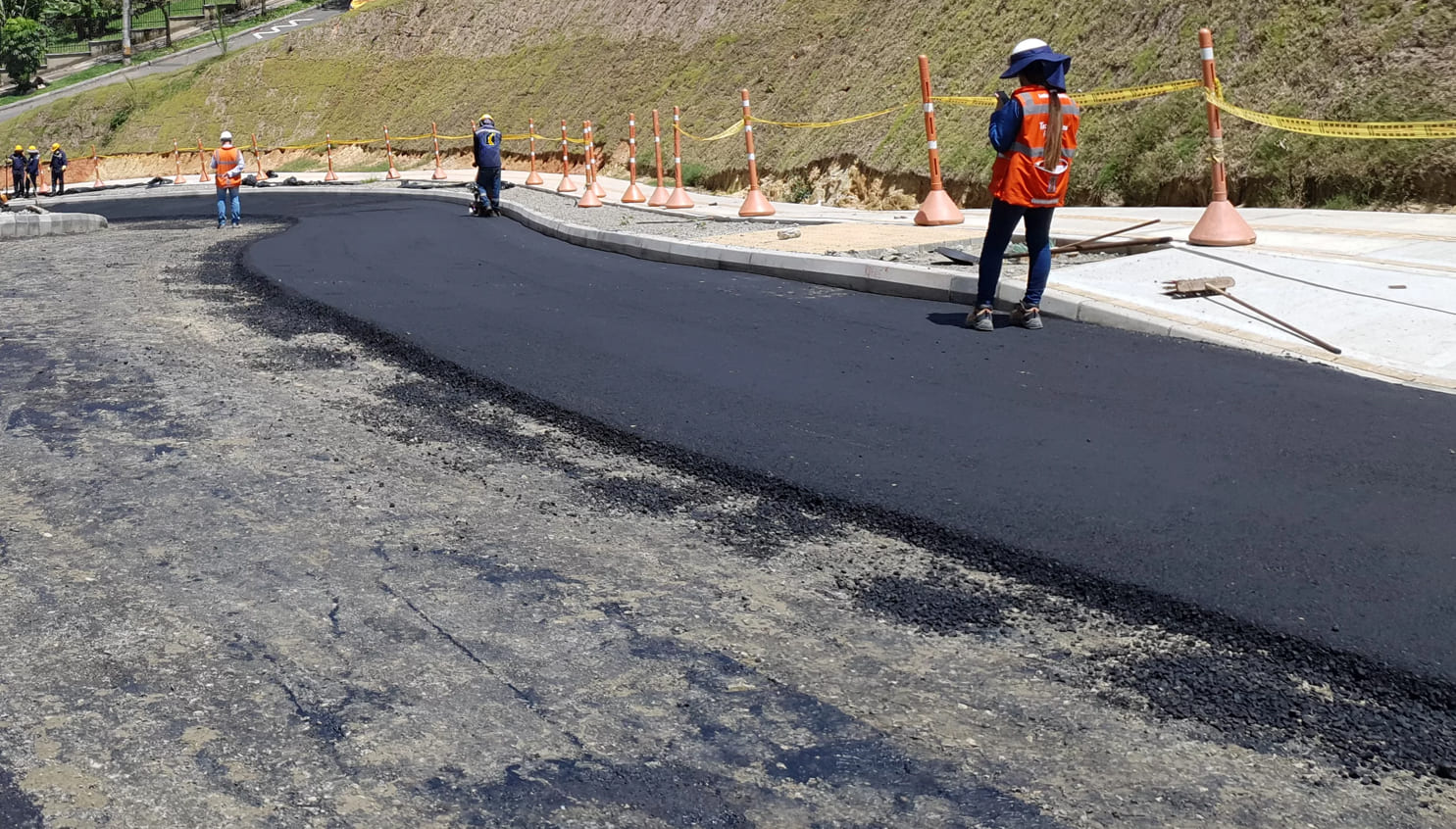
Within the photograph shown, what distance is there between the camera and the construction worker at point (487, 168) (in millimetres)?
22406

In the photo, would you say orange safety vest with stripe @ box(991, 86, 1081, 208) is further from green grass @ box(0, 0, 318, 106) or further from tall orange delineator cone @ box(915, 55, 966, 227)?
green grass @ box(0, 0, 318, 106)

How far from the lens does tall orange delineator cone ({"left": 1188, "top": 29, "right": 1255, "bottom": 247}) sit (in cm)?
1064

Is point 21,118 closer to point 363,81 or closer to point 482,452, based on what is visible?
point 363,81

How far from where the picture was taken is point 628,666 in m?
4.02

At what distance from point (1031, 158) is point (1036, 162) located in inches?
1.6

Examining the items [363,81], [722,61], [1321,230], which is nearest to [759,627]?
[1321,230]

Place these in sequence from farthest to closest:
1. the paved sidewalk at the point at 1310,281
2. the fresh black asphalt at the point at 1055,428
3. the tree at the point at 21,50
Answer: the tree at the point at 21,50 < the paved sidewalk at the point at 1310,281 < the fresh black asphalt at the point at 1055,428

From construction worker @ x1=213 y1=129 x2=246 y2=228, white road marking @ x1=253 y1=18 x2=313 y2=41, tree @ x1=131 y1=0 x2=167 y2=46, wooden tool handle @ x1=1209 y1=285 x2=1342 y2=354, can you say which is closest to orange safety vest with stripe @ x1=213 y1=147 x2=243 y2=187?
construction worker @ x1=213 y1=129 x2=246 y2=228

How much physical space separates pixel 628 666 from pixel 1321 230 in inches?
368

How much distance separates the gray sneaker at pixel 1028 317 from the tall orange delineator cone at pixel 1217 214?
2265mm

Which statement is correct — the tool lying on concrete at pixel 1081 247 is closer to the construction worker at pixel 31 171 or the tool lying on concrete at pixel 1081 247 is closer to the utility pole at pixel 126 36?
the construction worker at pixel 31 171

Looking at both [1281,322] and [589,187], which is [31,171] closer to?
[589,187]

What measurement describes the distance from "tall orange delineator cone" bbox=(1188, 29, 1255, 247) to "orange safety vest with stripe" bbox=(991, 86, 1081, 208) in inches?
89.2

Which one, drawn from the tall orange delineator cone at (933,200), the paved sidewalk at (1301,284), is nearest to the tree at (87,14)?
the tall orange delineator cone at (933,200)
